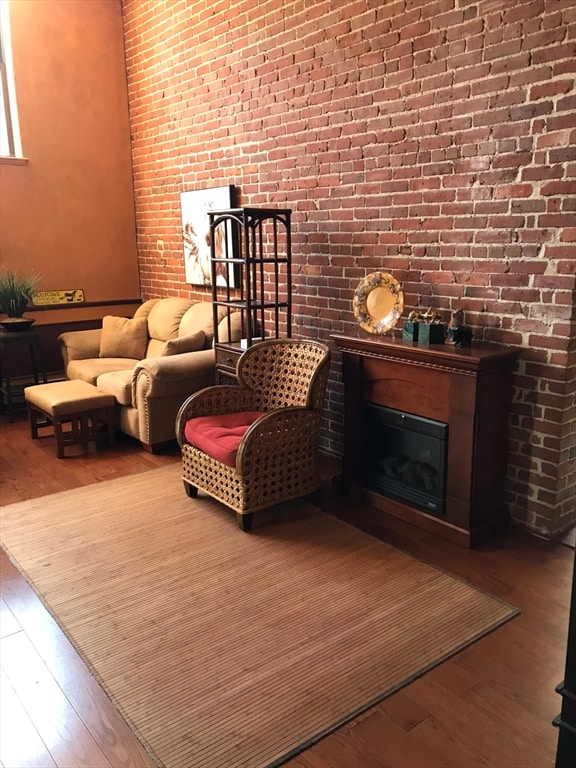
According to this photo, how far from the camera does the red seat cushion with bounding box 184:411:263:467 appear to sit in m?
3.07

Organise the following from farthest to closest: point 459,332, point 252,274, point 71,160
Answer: point 71,160
point 252,274
point 459,332

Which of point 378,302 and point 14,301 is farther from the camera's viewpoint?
point 14,301

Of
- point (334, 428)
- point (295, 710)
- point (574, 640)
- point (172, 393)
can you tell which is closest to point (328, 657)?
point (295, 710)

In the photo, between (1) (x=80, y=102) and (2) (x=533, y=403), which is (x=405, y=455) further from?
(1) (x=80, y=102)

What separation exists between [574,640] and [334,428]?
2998 mm

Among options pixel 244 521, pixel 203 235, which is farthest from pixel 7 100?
pixel 244 521

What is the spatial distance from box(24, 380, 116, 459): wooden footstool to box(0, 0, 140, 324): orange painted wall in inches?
56.2

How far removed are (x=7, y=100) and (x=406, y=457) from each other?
4716 millimetres

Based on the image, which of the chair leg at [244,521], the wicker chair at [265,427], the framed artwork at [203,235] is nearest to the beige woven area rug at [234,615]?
the chair leg at [244,521]

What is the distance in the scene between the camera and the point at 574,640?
104 cm

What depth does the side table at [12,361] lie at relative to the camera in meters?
4.96

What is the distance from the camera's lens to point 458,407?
2826mm

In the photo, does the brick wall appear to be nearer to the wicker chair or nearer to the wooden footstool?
the wicker chair

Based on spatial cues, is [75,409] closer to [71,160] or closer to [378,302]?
[378,302]
